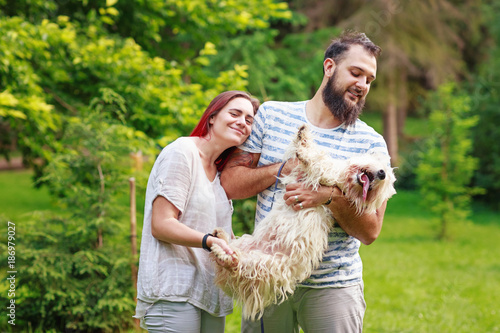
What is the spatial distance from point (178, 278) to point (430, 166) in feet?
40.6

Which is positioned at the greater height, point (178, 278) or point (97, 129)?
point (97, 129)

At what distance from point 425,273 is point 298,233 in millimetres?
8278

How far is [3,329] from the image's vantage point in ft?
16.7

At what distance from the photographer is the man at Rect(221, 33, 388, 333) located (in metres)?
2.85

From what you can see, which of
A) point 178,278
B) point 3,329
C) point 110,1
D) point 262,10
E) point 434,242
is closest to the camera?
point 178,278

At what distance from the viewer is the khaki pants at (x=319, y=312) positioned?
2875mm

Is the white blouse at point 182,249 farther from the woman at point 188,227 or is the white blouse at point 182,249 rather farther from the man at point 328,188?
the man at point 328,188

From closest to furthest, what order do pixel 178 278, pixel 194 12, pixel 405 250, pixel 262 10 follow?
1. pixel 178 278
2. pixel 194 12
3. pixel 262 10
4. pixel 405 250

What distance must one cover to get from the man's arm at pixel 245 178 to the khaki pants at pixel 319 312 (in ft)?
2.25

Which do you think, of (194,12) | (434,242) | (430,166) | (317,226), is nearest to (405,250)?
(434,242)

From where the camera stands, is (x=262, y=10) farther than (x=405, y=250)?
No

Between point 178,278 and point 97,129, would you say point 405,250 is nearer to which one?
point 97,129

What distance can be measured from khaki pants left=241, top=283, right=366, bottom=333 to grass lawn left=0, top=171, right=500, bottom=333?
1.88ft

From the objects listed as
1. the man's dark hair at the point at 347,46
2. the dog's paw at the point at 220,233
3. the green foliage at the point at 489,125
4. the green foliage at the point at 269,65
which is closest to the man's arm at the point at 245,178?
the dog's paw at the point at 220,233
